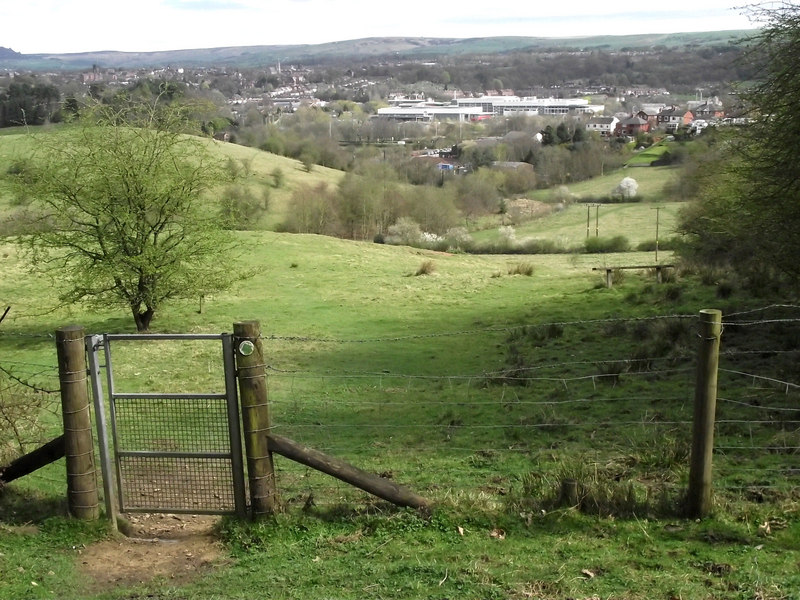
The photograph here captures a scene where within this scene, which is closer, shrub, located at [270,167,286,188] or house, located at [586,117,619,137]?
shrub, located at [270,167,286,188]

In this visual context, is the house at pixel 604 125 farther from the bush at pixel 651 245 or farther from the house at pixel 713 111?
the bush at pixel 651 245

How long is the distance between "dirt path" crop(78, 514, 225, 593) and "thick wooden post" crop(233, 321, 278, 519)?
0.51 meters

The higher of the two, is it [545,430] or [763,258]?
[763,258]

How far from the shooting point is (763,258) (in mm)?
16906

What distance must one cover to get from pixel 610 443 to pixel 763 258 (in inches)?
339

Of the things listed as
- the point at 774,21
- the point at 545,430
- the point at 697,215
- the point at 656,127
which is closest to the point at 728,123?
the point at 697,215

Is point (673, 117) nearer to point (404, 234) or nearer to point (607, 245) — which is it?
point (404, 234)

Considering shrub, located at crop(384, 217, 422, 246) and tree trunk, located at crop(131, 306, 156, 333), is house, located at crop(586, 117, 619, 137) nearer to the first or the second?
shrub, located at crop(384, 217, 422, 246)

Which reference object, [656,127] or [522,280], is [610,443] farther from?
[656,127]

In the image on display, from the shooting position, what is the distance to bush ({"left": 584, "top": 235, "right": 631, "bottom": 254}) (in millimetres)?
50906

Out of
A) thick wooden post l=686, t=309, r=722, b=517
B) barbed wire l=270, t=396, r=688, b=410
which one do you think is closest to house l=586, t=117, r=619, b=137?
barbed wire l=270, t=396, r=688, b=410

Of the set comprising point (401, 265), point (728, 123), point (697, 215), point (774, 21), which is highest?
point (774, 21)

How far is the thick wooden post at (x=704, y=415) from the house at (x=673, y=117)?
11823cm

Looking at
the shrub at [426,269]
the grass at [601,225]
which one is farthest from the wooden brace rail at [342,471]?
the grass at [601,225]
